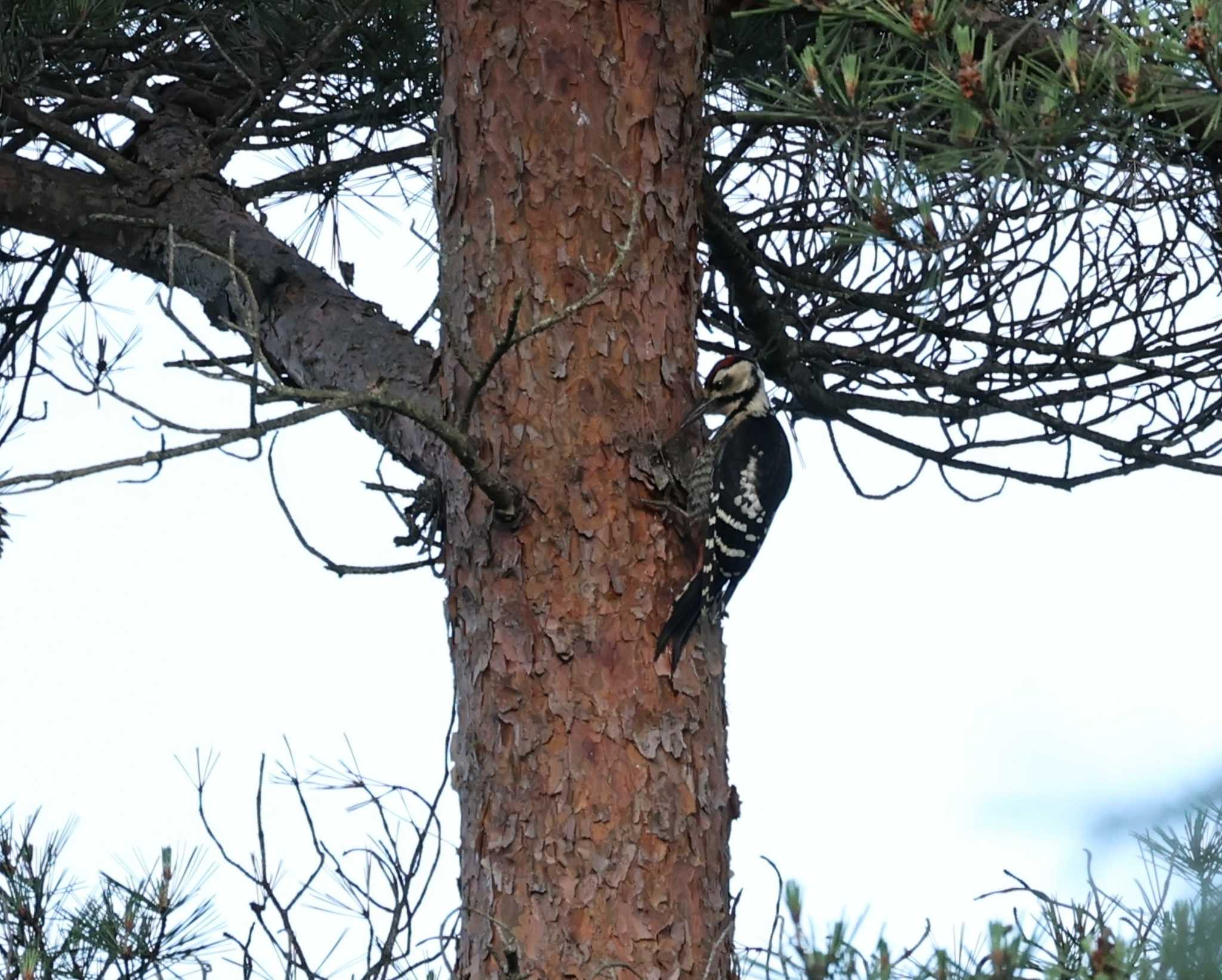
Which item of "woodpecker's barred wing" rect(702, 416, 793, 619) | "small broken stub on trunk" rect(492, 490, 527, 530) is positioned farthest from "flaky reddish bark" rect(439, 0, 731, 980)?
"woodpecker's barred wing" rect(702, 416, 793, 619)

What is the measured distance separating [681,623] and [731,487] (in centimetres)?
75

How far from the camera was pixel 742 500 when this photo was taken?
3498 mm

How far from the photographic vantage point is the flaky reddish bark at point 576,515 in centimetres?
263

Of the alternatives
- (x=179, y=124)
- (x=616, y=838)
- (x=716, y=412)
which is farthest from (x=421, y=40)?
(x=616, y=838)

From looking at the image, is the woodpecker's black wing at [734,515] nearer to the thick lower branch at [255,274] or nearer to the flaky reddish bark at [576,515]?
the flaky reddish bark at [576,515]

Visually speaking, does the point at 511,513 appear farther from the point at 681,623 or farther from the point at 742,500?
the point at 742,500

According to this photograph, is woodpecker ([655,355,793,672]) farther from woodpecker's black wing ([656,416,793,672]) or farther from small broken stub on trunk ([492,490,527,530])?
small broken stub on trunk ([492,490,527,530])

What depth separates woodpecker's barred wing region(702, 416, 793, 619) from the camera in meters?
3.05

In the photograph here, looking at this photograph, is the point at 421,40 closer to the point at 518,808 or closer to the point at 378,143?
the point at 378,143

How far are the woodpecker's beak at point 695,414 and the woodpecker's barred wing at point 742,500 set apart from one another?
0.67ft

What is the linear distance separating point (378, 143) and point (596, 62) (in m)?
1.04

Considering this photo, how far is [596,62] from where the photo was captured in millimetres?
2975

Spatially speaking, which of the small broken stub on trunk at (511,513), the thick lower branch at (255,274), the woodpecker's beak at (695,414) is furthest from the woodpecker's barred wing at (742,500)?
the thick lower branch at (255,274)

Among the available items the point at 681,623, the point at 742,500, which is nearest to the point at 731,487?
the point at 742,500
